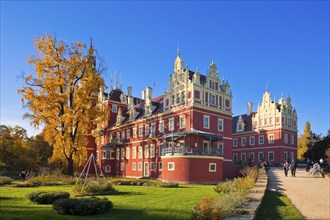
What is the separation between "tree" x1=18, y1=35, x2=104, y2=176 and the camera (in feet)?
108

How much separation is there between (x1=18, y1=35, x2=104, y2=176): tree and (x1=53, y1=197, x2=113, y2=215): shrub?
2054 cm

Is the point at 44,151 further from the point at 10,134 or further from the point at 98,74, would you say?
the point at 98,74

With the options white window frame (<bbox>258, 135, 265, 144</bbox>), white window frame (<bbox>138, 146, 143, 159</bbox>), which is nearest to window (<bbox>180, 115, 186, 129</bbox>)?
white window frame (<bbox>138, 146, 143, 159</bbox>)

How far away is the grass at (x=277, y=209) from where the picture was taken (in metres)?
12.6

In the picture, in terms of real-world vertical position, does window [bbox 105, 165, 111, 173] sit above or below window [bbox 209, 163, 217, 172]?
below

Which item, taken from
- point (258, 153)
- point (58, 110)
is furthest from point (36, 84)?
point (258, 153)

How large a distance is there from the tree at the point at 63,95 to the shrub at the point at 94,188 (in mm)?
14192

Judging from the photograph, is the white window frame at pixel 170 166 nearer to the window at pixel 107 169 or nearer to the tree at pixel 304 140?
the window at pixel 107 169

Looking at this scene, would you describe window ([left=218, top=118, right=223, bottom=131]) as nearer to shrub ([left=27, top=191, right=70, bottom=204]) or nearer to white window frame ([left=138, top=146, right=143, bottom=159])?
white window frame ([left=138, top=146, right=143, bottom=159])

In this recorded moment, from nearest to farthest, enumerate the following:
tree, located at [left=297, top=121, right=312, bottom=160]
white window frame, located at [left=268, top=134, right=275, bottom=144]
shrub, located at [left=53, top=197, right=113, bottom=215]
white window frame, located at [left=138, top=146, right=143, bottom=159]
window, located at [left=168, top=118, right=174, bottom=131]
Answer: shrub, located at [left=53, top=197, right=113, bottom=215], window, located at [left=168, top=118, right=174, bottom=131], white window frame, located at [left=138, top=146, right=143, bottom=159], white window frame, located at [left=268, top=134, right=275, bottom=144], tree, located at [left=297, top=121, right=312, bottom=160]

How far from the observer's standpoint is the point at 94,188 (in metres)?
19.0

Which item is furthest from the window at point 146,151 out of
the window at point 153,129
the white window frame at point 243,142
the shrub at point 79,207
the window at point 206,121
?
the shrub at point 79,207

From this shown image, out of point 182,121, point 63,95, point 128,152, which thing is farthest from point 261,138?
point 63,95

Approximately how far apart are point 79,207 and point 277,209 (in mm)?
8733
